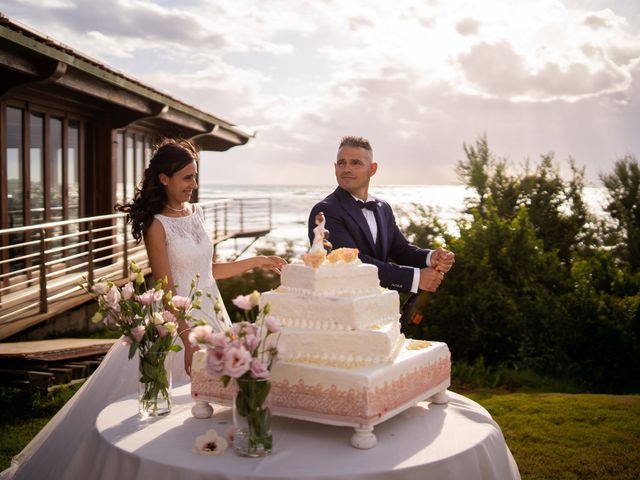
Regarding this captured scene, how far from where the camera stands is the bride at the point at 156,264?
12.8 feet

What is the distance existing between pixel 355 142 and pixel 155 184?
4.10 feet

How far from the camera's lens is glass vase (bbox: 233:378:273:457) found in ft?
8.18

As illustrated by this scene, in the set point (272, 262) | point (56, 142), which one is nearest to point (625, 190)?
point (56, 142)

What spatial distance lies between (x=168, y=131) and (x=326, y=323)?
14632 mm

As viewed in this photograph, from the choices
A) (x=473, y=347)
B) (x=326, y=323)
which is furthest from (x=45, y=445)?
(x=473, y=347)

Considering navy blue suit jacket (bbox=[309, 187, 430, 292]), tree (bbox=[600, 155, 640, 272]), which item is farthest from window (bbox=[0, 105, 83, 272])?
tree (bbox=[600, 155, 640, 272])

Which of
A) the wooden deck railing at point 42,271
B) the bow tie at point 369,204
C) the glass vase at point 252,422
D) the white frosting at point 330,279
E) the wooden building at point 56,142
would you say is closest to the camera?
the glass vase at point 252,422

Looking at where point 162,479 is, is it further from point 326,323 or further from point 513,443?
point 513,443

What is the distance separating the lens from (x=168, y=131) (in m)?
16.7

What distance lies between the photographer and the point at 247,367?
236 cm

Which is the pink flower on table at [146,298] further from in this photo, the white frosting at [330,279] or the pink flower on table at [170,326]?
the white frosting at [330,279]

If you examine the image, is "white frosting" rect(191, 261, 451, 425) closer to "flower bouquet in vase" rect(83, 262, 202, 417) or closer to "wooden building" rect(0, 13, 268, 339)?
"flower bouquet in vase" rect(83, 262, 202, 417)

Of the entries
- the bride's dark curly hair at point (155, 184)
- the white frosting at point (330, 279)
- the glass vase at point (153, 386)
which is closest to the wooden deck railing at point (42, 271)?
the bride's dark curly hair at point (155, 184)

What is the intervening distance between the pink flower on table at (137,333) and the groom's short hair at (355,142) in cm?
159
